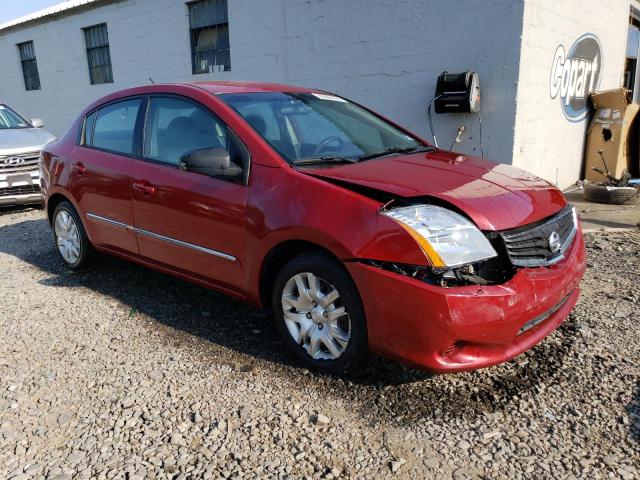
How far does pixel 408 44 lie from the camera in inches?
283

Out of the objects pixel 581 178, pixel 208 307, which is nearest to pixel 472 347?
pixel 208 307

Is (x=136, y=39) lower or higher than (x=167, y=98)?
higher

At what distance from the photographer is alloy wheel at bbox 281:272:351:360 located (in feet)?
9.46

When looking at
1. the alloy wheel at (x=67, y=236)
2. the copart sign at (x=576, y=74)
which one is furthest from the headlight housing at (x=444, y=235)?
the copart sign at (x=576, y=74)

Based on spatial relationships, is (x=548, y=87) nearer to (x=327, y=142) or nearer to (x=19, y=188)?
(x=327, y=142)

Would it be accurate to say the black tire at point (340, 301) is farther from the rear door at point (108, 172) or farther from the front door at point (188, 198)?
the rear door at point (108, 172)

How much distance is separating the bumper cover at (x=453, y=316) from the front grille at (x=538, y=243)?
2.4 inches

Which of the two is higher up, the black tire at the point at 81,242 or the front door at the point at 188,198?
the front door at the point at 188,198

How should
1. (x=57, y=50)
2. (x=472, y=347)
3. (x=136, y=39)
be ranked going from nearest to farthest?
1. (x=472, y=347)
2. (x=136, y=39)
3. (x=57, y=50)

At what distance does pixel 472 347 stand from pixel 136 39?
36.2ft

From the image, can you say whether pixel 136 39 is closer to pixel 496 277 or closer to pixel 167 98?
pixel 167 98

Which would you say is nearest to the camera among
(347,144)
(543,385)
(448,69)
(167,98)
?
(543,385)

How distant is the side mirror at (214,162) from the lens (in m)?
Result: 3.18

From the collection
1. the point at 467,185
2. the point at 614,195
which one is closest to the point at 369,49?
the point at 614,195
